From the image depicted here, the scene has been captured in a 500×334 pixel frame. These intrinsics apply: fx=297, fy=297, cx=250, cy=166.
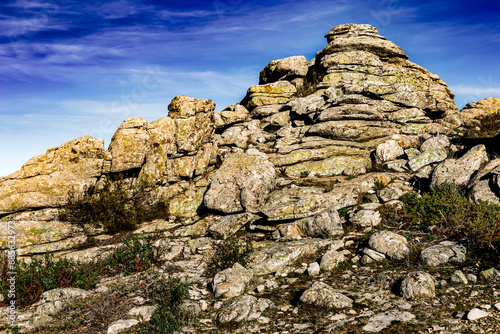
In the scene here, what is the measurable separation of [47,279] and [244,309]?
7166 mm

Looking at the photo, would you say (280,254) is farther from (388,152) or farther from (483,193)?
(388,152)

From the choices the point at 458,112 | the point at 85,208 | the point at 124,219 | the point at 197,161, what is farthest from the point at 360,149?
the point at 85,208

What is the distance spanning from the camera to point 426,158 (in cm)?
1678

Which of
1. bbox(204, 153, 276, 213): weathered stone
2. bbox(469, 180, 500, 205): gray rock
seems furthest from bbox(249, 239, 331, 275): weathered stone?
bbox(469, 180, 500, 205): gray rock

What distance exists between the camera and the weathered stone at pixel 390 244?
9930mm

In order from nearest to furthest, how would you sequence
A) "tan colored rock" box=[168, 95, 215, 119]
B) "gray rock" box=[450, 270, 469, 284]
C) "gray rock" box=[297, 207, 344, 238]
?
"gray rock" box=[450, 270, 469, 284] → "gray rock" box=[297, 207, 344, 238] → "tan colored rock" box=[168, 95, 215, 119]

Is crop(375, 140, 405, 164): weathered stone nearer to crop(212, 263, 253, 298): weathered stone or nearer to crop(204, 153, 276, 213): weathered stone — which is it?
crop(204, 153, 276, 213): weathered stone

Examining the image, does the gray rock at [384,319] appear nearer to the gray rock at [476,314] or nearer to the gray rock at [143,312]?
the gray rock at [476,314]

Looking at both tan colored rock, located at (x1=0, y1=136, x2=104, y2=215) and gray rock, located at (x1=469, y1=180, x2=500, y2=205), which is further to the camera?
tan colored rock, located at (x1=0, y1=136, x2=104, y2=215)

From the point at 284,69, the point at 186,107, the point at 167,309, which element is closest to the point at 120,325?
the point at 167,309

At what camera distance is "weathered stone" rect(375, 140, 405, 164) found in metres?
18.3

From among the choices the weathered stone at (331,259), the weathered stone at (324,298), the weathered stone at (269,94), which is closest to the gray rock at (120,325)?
the weathered stone at (324,298)

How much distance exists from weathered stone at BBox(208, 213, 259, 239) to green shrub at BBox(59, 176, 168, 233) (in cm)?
360

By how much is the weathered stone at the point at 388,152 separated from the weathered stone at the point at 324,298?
1225 centimetres
